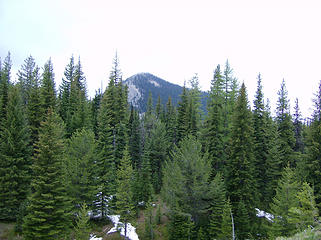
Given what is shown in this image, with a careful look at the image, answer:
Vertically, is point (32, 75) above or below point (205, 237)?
above

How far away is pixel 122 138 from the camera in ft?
121

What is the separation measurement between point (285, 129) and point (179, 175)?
19.5 metres

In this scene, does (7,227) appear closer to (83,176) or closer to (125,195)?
(83,176)

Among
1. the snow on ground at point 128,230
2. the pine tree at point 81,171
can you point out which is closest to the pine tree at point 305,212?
the snow on ground at point 128,230

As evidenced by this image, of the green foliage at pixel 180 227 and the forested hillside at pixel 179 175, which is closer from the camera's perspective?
the forested hillside at pixel 179 175

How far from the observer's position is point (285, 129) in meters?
32.3

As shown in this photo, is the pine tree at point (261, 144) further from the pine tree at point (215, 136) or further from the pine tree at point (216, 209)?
the pine tree at point (216, 209)

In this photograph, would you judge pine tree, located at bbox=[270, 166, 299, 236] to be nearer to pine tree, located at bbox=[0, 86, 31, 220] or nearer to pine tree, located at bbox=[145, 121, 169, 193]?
pine tree, located at bbox=[145, 121, 169, 193]

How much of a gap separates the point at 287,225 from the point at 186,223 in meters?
9.26

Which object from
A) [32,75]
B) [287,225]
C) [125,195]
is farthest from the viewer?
[32,75]

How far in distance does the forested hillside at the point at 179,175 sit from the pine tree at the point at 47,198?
8 centimetres

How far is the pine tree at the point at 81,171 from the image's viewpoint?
24531mm

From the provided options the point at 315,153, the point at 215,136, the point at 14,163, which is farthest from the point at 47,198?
the point at 315,153

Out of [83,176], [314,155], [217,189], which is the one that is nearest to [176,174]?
[217,189]
